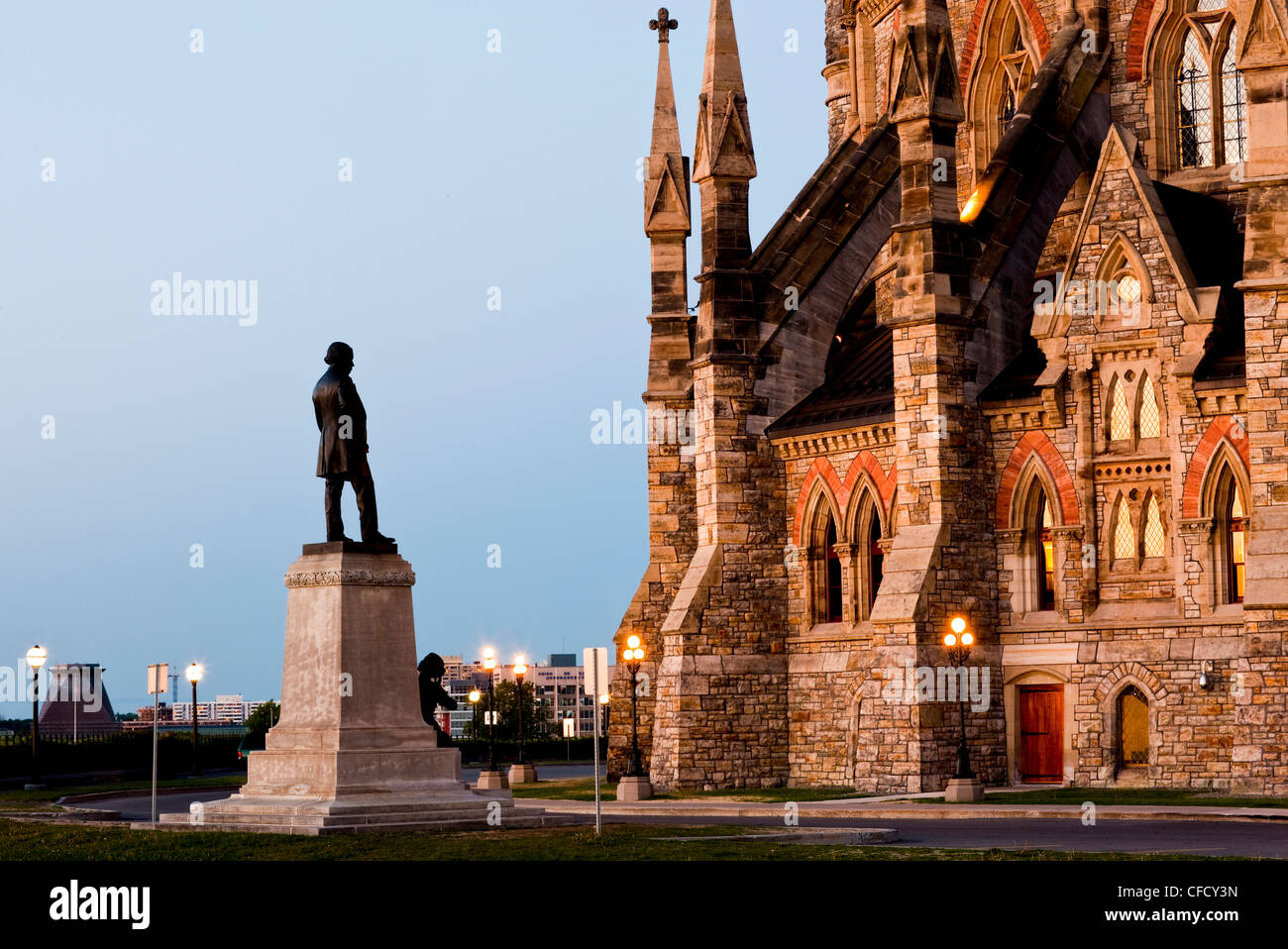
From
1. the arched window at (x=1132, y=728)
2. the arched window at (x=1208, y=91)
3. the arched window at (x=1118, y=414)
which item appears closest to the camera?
the arched window at (x=1132, y=728)

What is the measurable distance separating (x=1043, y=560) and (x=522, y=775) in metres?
15.8

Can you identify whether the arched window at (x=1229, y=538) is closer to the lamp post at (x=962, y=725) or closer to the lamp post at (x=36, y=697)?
the lamp post at (x=962, y=725)

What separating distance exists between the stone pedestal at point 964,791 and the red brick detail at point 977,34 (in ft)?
61.1

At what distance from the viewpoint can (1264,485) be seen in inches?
1307

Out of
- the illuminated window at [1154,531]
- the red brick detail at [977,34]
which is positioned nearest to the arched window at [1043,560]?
the illuminated window at [1154,531]

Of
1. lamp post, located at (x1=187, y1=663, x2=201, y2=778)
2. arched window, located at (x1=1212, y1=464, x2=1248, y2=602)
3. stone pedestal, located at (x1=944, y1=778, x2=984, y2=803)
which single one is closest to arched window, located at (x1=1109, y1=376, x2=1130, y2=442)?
arched window, located at (x1=1212, y1=464, x2=1248, y2=602)

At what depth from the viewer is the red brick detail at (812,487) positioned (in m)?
41.2

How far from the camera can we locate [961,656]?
3681cm

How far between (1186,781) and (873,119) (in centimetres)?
2094

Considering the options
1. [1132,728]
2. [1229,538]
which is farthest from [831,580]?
[1229,538]

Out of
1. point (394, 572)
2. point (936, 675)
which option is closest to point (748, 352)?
point (936, 675)

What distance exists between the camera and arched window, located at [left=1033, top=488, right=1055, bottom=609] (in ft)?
125

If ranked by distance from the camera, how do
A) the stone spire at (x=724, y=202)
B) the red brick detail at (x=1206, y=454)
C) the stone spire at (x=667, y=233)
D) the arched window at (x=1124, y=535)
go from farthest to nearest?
1. the stone spire at (x=667, y=233)
2. the stone spire at (x=724, y=202)
3. the arched window at (x=1124, y=535)
4. the red brick detail at (x=1206, y=454)

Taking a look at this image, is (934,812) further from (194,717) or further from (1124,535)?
(194,717)
